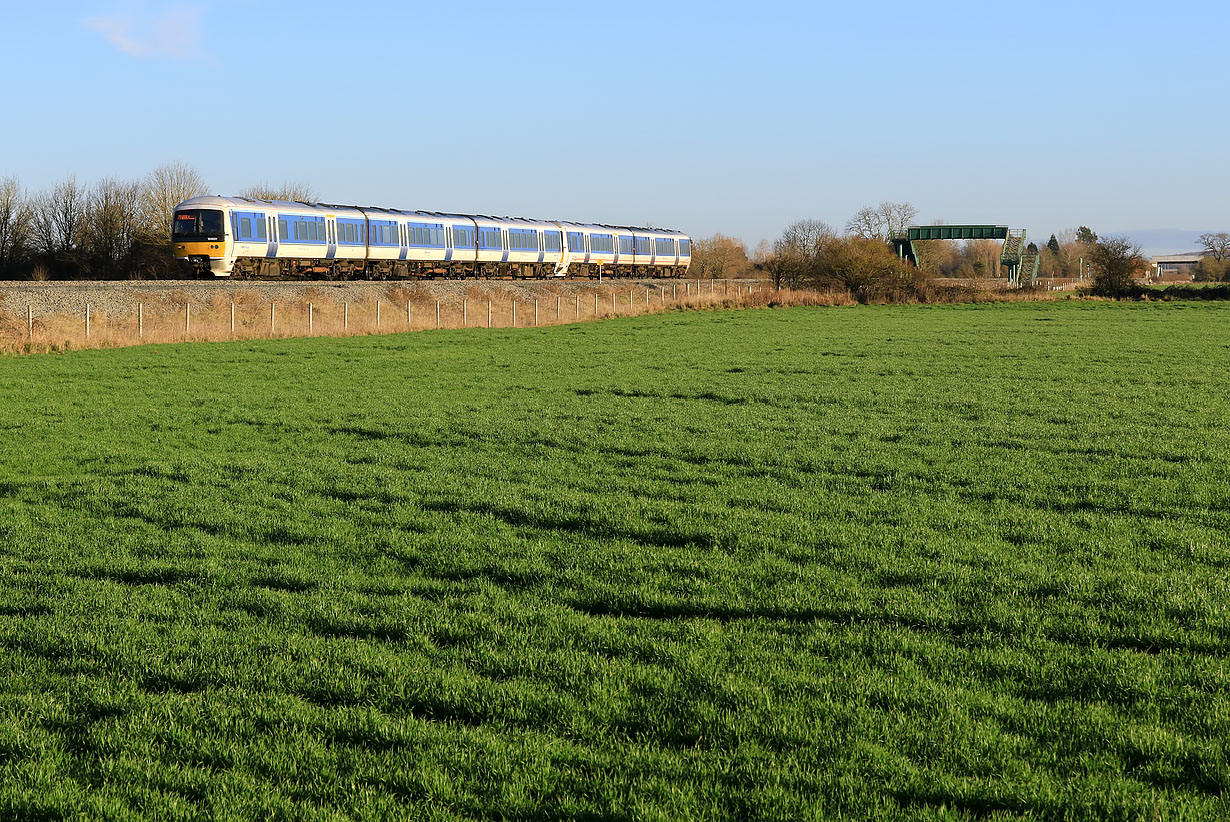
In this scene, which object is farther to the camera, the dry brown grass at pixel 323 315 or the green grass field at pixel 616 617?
the dry brown grass at pixel 323 315

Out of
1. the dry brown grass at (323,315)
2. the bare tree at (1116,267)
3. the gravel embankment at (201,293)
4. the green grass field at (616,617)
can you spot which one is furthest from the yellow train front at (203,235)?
the bare tree at (1116,267)

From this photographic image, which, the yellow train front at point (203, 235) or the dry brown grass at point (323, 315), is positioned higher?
the yellow train front at point (203, 235)

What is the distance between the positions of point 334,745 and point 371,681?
813 mm

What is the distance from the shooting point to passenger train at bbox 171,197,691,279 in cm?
4366

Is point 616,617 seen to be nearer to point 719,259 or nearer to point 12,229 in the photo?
point 12,229

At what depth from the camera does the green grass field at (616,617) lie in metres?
4.98

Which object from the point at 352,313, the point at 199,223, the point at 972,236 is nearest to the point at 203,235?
the point at 199,223

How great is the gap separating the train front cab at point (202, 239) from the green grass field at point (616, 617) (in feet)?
91.8

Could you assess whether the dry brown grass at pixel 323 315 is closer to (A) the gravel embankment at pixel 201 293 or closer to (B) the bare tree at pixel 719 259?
(A) the gravel embankment at pixel 201 293

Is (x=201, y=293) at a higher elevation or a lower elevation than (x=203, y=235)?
lower

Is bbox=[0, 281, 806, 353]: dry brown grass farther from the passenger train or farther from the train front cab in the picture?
the passenger train

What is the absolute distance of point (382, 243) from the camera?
52594mm

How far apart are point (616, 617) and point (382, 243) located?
47639mm

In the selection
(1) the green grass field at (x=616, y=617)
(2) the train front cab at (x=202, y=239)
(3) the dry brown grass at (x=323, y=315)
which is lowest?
(1) the green grass field at (x=616, y=617)
